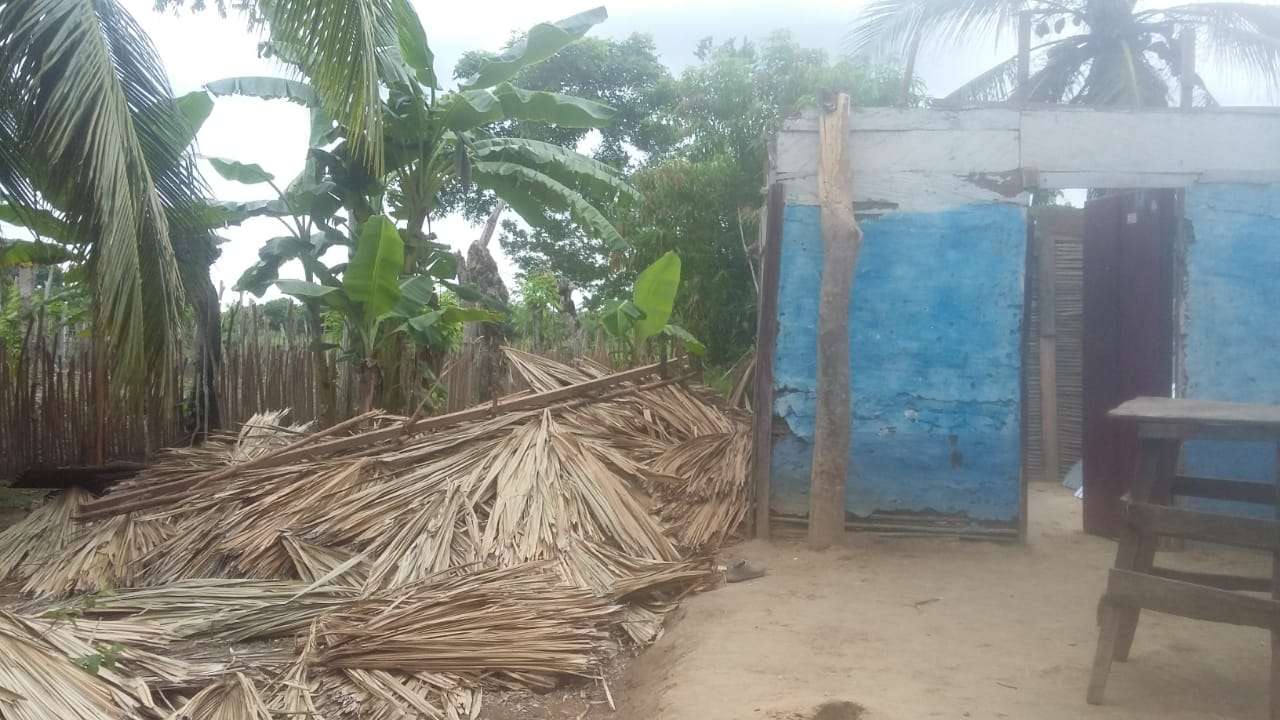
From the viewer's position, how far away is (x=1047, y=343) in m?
8.72

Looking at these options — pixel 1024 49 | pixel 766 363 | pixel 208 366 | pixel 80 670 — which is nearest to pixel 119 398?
pixel 208 366

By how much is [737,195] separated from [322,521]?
5345 millimetres

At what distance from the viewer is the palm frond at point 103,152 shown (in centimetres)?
572

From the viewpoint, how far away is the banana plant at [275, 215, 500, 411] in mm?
7078

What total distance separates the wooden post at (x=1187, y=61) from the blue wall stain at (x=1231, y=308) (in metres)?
6.34

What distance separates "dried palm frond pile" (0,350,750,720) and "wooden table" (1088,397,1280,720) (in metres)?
2.05

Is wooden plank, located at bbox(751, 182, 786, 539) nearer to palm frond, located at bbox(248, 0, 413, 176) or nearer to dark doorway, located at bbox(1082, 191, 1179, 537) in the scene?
dark doorway, located at bbox(1082, 191, 1179, 537)

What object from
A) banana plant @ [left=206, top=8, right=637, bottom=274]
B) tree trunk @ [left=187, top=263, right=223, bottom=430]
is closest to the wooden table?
banana plant @ [left=206, top=8, right=637, bottom=274]

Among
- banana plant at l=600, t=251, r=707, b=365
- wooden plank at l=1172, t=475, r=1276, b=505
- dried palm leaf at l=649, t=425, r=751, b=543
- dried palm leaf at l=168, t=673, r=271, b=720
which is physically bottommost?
dried palm leaf at l=168, t=673, r=271, b=720

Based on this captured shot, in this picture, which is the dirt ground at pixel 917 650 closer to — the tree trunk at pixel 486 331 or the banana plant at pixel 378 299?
the banana plant at pixel 378 299

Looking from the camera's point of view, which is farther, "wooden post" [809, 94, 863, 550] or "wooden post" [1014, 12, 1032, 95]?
"wooden post" [1014, 12, 1032, 95]

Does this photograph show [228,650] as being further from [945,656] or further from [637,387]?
[637,387]

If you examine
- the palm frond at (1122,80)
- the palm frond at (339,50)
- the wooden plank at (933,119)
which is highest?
the palm frond at (1122,80)

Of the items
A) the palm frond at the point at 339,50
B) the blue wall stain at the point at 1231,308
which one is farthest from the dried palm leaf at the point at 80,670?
the blue wall stain at the point at 1231,308
